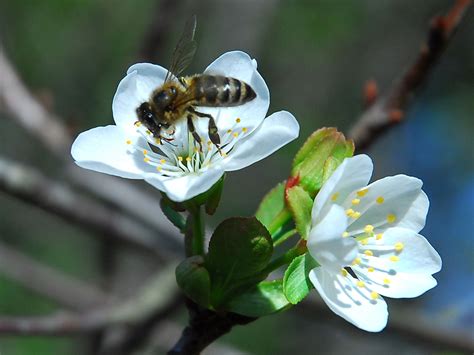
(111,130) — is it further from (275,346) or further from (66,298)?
(275,346)

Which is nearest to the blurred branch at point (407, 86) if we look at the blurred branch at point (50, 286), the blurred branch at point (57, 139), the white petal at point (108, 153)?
the white petal at point (108, 153)

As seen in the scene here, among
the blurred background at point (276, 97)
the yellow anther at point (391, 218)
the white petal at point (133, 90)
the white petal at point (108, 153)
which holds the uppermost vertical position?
the blurred background at point (276, 97)

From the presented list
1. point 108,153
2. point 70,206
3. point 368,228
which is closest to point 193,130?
point 108,153

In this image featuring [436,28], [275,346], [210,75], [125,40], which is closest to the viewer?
[210,75]

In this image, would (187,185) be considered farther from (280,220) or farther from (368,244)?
(368,244)

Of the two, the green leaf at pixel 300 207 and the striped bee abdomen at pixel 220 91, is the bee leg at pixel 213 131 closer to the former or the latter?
the striped bee abdomen at pixel 220 91

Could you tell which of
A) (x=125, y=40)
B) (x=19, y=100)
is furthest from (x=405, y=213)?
(x=125, y=40)

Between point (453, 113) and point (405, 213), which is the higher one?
point (453, 113)
